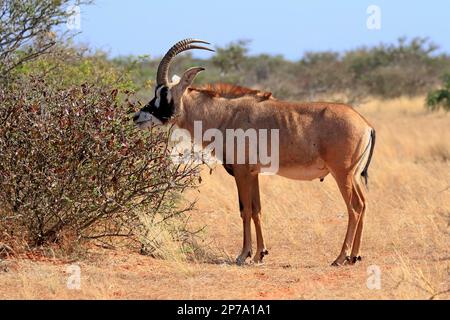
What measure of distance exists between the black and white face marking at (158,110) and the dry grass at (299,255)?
1.45 meters

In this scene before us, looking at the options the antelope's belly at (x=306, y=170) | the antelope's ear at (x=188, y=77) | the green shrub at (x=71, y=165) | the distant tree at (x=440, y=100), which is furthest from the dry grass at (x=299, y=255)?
the distant tree at (x=440, y=100)

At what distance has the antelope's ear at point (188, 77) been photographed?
32.6ft

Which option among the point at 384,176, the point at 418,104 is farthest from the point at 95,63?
the point at 418,104

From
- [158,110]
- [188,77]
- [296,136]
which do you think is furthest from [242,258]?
[188,77]

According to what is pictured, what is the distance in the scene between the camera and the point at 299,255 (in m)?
10.2

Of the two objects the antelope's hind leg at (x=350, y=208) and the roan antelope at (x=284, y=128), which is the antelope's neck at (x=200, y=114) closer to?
the roan antelope at (x=284, y=128)

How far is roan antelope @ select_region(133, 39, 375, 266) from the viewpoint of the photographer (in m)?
9.38

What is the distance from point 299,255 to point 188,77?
2392 millimetres

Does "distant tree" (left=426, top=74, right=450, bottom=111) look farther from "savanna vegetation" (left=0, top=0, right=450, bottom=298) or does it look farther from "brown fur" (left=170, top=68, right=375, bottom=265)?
"brown fur" (left=170, top=68, right=375, bottom=265)
